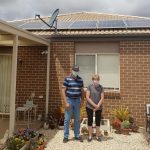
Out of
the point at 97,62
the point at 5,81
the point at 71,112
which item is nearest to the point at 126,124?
the point at 71,112

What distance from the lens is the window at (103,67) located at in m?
10.3

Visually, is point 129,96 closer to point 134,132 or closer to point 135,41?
point 134,132

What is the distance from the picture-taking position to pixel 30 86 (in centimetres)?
1093

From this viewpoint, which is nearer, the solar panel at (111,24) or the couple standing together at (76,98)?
the couple standing together at (76,98)

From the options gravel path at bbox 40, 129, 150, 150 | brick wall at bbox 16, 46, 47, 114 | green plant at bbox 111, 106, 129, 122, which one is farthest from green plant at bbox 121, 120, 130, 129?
brick wall at bbox 16, 46, 47, 114

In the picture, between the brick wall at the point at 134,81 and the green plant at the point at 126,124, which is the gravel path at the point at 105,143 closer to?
the green plant at the point at 126,124

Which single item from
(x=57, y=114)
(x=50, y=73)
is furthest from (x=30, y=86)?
(x=57, y=114)

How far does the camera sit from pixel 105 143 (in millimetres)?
7625

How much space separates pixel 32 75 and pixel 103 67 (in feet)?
9.58

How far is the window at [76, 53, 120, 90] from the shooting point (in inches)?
405

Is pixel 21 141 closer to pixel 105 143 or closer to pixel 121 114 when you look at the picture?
pixel 105 143

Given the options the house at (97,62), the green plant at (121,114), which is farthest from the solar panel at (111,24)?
the green plant at (121,114)

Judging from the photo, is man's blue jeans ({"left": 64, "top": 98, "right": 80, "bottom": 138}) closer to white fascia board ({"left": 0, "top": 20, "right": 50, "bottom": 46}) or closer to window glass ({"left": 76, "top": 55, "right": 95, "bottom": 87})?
white fascia board ({"left": 0, "top": 20, "right": 50, "bottom": 46})

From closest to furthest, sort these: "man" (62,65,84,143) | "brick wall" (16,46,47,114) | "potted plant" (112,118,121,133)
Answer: "man" (62,65,84,143), "potted plant" (112,118,121,133), "brick wall" (16,46,47,114)
